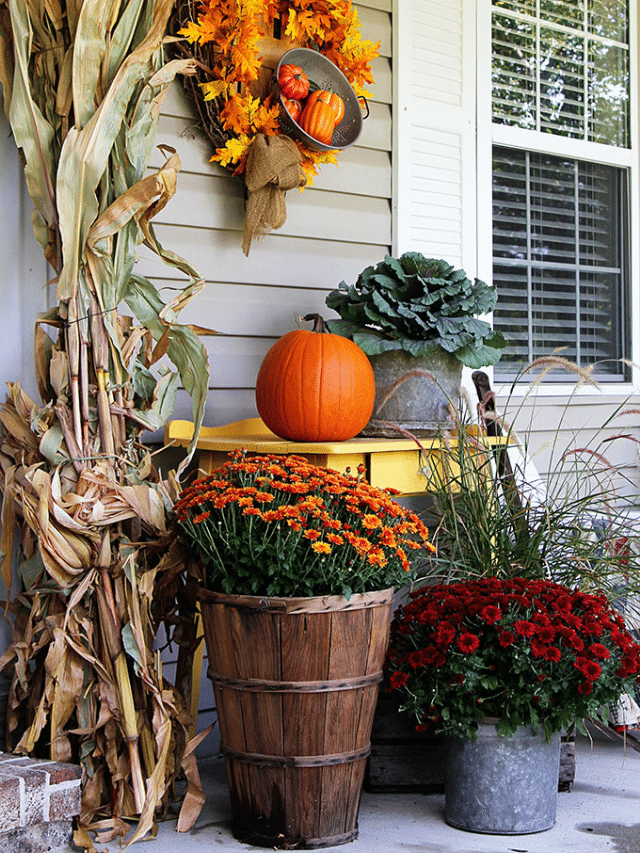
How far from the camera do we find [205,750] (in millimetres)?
2584

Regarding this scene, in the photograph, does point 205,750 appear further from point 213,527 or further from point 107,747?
point 213,527

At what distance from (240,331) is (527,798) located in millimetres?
1482

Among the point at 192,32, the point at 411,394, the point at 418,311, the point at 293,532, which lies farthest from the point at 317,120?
the point at 293,532

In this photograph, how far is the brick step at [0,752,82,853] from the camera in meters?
1.78

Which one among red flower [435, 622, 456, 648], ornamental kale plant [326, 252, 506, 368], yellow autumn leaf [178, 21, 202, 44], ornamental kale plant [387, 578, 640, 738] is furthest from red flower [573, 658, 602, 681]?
yellow autumn leaf [178, 21, 202, 44]

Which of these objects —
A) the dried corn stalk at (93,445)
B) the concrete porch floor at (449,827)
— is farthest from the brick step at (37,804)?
the concrete porch floor at (449,827)

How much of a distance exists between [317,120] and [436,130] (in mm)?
717

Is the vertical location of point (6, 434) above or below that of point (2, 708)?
above

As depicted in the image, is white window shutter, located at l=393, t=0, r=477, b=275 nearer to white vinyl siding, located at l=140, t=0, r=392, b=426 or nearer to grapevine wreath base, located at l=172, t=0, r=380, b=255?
white vinyl siding, located at l=140, t=0, r=392, b=426

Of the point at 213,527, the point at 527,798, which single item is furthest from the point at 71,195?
the point at 527,798

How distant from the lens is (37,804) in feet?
5.98

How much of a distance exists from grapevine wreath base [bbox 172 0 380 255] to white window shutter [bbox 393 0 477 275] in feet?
1.20

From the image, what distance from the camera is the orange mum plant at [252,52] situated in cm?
251

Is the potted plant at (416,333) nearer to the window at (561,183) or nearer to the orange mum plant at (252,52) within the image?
the orange mum plant at (252,52)
